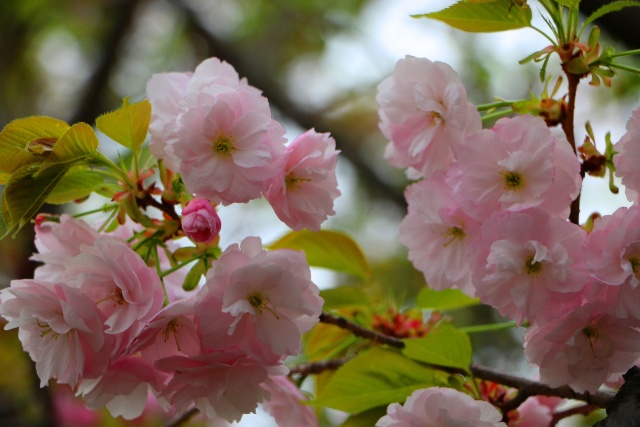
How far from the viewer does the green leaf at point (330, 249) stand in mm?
1219

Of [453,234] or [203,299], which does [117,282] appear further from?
[453,234]

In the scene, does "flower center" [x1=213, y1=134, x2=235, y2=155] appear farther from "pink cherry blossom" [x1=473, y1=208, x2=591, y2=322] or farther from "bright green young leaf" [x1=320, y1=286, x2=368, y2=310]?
"bright green young leaf" [x1=320, y1=286, x2=368, y2=310]

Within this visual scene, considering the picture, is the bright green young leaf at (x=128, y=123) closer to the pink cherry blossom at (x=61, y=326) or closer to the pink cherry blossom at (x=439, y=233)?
the pink cherry blossom at (x=61, y=326)

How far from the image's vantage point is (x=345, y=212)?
3783 mm

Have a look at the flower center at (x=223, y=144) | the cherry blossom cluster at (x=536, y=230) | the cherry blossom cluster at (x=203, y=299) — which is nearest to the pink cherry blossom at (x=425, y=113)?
the cherry blossom cluster at (x=536, y=230)

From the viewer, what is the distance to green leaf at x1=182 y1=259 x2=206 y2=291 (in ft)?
3.12

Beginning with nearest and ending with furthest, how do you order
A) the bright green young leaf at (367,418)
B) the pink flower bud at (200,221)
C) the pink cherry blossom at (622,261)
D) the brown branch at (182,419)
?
the pink cherry blossom at (622,261), the pink flower bud at (200,221), the bright green young leaf at (367,418), the brown branch at (182,419)

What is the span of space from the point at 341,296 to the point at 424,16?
0.50 metres

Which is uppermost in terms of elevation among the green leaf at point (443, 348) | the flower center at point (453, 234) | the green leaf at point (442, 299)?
the flower center at point (453, 234)

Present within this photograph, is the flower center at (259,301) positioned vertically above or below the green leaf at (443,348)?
above

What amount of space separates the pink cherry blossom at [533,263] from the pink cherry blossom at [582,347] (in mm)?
18

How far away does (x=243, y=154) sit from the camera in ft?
2.77

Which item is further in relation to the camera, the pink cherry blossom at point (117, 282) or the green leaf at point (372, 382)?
the green leaf at point (372, 382)

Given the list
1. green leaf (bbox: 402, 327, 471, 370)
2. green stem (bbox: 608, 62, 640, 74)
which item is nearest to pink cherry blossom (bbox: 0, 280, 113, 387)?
green leaf (bbox: 402, 327, 471, 370)
